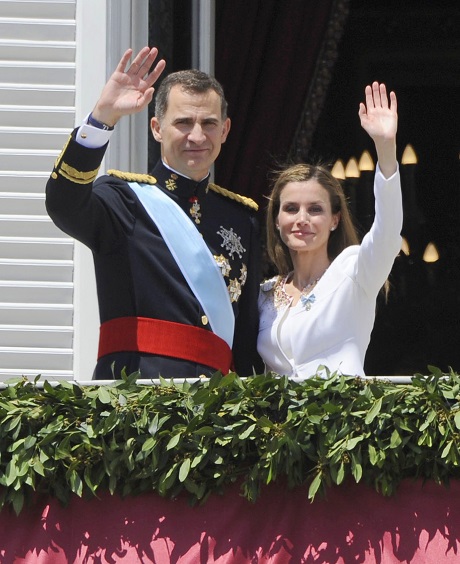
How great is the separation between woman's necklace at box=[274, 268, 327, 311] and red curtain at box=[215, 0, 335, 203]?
1.79 metres

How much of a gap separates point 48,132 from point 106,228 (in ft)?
3.65

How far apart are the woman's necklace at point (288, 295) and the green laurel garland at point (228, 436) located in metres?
0.65

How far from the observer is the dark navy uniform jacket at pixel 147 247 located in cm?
479

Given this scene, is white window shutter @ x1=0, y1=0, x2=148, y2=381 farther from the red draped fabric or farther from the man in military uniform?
the red draped fabric

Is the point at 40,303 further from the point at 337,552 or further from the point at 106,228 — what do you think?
the point at 337,552

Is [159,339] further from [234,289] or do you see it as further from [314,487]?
[314,487]

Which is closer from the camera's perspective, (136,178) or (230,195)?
(136,178)

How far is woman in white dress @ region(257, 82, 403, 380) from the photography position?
196 inches

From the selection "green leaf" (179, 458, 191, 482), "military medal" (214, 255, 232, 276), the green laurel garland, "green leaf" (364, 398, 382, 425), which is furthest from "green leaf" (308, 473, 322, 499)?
"military medal" (214, 255, 232, 276)

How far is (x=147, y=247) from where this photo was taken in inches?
200

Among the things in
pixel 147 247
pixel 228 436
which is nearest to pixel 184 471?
pixel 228 436

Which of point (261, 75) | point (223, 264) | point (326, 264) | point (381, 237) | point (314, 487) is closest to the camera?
point (314, 487)

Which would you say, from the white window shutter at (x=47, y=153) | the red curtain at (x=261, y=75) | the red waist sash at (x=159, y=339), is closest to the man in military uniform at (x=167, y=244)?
the red waist sash at (x=159, y=339)

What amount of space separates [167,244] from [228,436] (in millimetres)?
806
